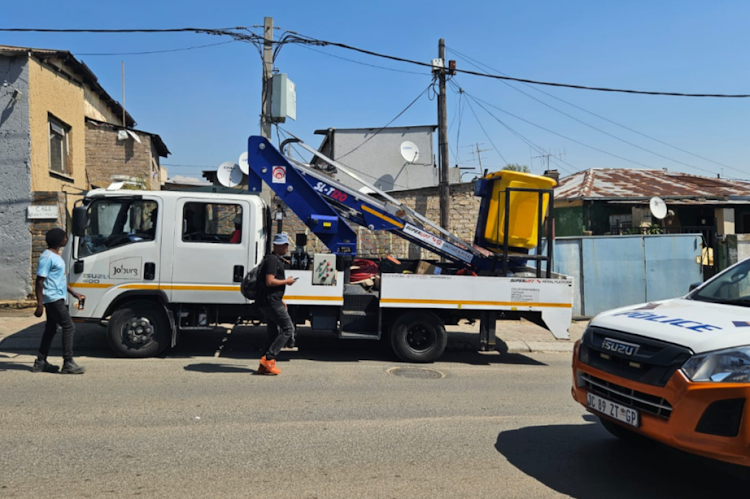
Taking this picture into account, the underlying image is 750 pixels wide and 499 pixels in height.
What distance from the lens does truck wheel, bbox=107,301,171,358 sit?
8.12m

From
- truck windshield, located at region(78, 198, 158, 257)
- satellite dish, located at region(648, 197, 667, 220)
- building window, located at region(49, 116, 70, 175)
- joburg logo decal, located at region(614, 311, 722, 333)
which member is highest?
building window, located at region(49, 116, 70, 175)

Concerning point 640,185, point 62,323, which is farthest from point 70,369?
point 640,185

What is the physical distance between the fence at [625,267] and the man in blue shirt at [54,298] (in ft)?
31.8

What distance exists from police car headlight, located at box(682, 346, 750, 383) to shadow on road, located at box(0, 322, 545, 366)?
5.25 metres

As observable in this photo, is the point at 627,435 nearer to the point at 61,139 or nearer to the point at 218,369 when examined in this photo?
the point at 218,369

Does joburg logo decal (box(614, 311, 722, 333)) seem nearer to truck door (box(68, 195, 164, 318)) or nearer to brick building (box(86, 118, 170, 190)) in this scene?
truck door (box(68, 195, 164, 318))

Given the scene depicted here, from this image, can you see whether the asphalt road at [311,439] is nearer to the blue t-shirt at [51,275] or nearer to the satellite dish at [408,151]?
the blue t-shirt at [51,275]

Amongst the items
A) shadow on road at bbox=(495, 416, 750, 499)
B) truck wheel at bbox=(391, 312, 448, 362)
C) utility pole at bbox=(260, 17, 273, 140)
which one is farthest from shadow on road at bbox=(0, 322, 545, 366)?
utility pole at bbox=(260, 17, 273, 140)

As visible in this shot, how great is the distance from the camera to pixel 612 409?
4395 mm

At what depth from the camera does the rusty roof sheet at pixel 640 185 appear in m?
20.5

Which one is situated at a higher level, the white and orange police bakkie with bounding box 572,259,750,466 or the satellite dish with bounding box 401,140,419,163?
the satellite dish with bounding box 401,140,419,163

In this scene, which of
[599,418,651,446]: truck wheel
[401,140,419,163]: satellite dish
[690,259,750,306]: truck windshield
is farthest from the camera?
[401,140,419,163]: satellite dish

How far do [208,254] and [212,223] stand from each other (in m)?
0.49

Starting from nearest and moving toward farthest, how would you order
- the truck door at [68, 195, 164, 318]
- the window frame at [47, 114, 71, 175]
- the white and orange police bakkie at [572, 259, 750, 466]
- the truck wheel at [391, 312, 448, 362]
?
1. the white and orange police bakkie at [572, 259, 750, 466]
2. the truck door at [68, 195, 164, 318]
3. the truck wheel at [391, 312, 448, 362]
4. the window frame at [47, 114, 71, 175]
